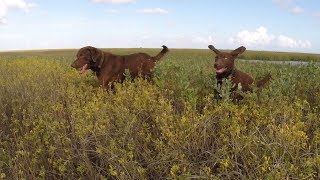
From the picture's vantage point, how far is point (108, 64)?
10039mm

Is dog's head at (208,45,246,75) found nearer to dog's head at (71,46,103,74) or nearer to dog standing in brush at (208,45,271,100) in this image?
dog standing in brush at (208,45,271,100)

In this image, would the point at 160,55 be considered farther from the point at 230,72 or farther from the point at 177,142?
the point at 177,142

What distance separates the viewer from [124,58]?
34.2 feet

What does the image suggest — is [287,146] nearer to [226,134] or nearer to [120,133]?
[226,134]

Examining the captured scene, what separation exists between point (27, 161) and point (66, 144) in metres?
0.62

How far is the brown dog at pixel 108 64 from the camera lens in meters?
9.85

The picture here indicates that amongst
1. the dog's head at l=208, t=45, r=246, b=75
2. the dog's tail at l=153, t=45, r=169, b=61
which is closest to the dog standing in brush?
the dog's head at l=208, t=45, r=246, b=75

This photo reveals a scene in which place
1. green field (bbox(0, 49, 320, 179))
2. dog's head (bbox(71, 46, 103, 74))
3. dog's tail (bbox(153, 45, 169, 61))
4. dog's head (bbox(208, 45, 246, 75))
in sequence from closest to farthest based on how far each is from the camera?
1. green field (bbox(0, 49, 320, 179))
2. dog's head (bbox(208, 45, 246, 75))
3. dog's head (bbox(71, 46, 103, 74))
4. dog's tail (bbox(153, 45, 169, 61))

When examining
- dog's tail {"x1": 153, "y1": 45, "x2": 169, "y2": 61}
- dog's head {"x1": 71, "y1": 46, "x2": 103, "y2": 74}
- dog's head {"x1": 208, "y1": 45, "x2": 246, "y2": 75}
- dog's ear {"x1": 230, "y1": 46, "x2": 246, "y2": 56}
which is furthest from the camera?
dog's tail {"x1": 153, "y1": 45, "x2": 169, "y2": 61}

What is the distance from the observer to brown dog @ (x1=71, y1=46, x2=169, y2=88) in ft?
32.3

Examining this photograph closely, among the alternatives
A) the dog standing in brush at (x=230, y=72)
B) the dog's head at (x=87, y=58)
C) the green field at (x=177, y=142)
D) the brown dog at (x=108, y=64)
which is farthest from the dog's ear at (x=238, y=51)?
A: the dog's head at (x=87, y=58)

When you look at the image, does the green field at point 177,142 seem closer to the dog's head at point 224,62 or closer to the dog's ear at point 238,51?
the dog's head at point 224,62

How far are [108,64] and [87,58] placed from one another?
0.57 meters

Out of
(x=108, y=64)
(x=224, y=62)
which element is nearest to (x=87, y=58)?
(x=108, y=64)
